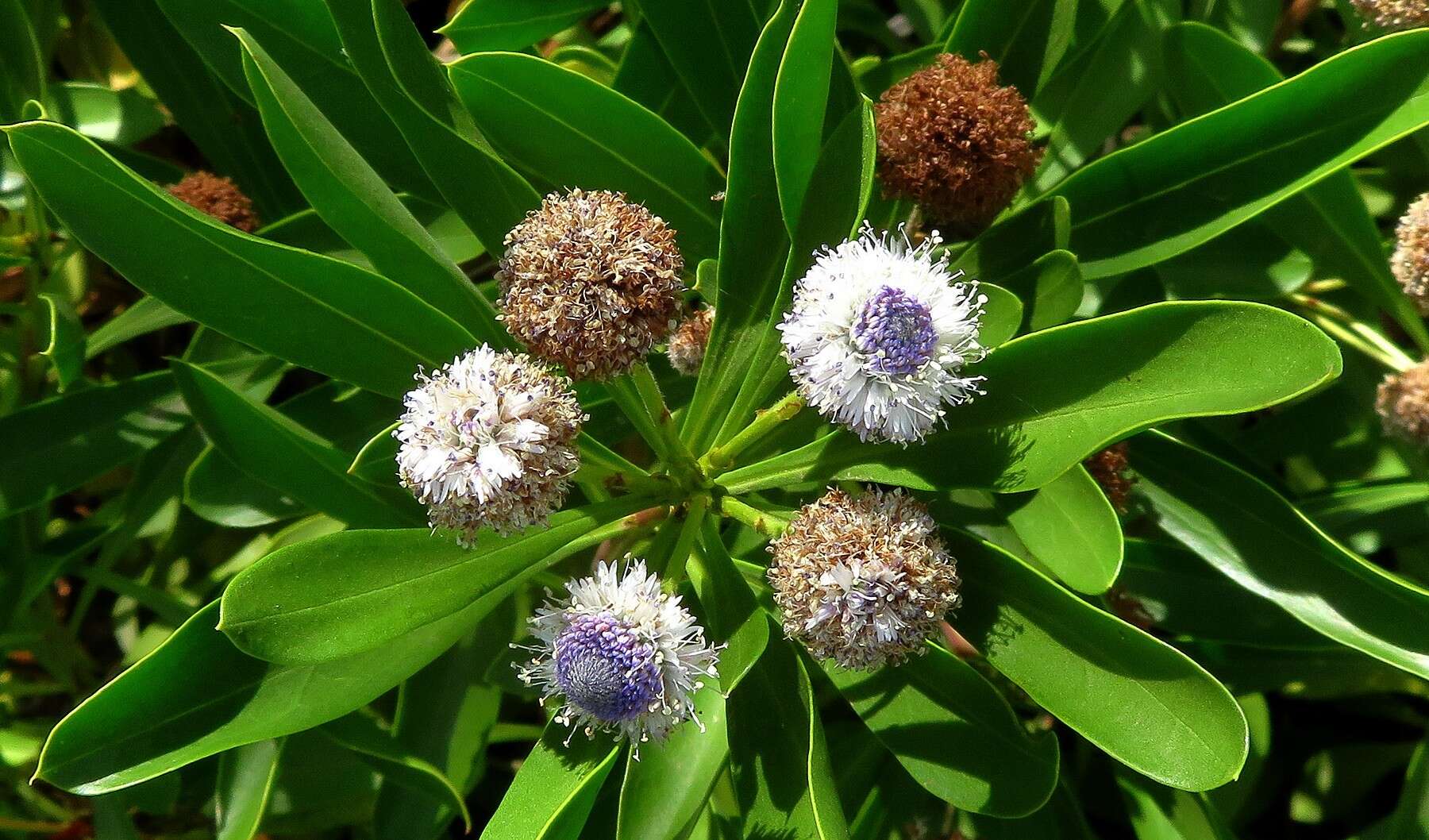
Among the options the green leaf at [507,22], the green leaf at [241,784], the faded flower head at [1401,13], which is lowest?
the green leaf at [241,784]

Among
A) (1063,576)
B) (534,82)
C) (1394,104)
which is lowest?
(1063,576)

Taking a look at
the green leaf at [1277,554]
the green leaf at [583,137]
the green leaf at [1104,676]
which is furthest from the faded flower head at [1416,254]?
the green leaf at [583,137]

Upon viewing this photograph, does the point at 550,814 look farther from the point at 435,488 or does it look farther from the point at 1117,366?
the point at 1117,366

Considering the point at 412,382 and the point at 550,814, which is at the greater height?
the point at 412,382

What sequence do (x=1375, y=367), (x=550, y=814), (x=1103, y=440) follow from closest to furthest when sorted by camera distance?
(x=1103, y=440), (x=550, y=814), (x=1375, y=367)

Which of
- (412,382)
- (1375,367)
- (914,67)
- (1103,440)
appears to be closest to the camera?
(1103,440)

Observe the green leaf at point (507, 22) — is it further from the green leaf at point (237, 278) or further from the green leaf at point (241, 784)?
the green leaf at point (241, 784)

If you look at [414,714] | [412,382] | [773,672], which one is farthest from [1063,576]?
[414,714]
